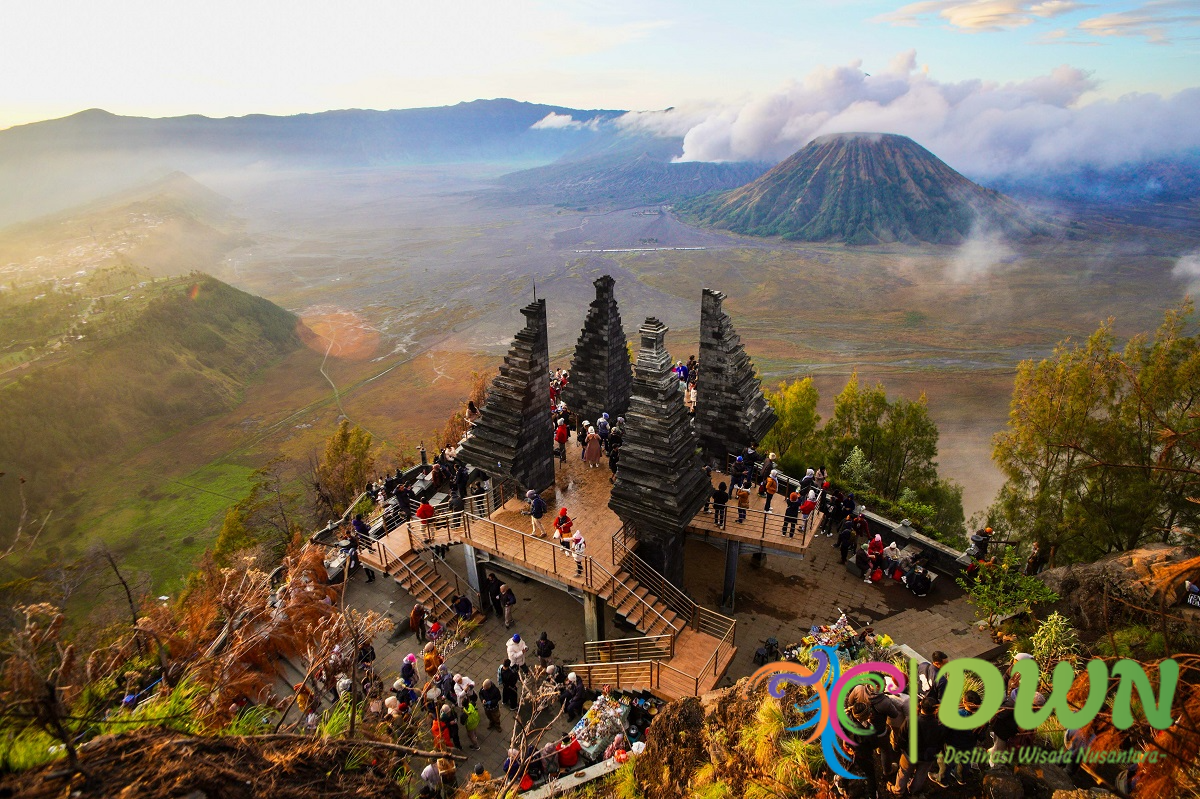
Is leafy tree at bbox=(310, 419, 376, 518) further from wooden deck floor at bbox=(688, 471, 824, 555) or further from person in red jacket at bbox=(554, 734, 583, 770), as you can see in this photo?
person in red jacket at bbox=(554, 734, 583, 770)

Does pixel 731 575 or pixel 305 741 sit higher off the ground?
pixel 305 741

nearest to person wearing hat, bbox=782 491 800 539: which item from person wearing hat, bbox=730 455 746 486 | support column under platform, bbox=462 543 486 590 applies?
person wearing hat, bbox=730 455 746 486

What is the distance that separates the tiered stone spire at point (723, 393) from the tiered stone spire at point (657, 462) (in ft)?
11.1

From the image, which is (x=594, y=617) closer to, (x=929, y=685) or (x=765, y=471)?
(x=765, y=471)

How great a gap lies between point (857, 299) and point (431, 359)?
270 feet

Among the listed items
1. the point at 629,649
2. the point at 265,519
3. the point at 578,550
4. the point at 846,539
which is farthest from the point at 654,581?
the point at 265,519

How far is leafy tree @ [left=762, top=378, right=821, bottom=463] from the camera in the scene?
29953 mm

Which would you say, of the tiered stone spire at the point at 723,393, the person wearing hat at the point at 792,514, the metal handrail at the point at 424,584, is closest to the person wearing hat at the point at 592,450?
the tiered stone spire at the point at 723,393

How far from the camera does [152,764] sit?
4785 millimetres

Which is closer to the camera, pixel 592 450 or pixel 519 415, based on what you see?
pixel 519 415

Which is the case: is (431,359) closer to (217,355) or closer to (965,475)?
(217,355)

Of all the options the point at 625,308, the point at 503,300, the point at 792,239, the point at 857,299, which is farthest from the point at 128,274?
the point at 792,239

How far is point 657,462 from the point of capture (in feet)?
54.9

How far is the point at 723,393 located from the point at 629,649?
28.2 feet
